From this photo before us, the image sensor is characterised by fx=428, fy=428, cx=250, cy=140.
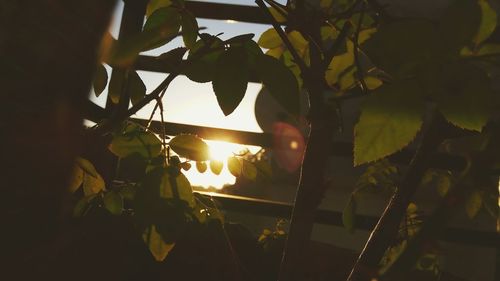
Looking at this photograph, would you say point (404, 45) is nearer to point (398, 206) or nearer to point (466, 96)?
point (466, 96)

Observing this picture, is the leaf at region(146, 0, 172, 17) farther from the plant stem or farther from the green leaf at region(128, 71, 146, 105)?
the plant stem

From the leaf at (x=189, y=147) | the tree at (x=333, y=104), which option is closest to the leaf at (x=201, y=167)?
the tree at (x=333, y=104)

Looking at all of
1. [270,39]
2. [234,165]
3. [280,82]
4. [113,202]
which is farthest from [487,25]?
[234,165]

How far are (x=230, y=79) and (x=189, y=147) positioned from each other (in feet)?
0.77

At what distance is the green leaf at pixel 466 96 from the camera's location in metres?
0.45

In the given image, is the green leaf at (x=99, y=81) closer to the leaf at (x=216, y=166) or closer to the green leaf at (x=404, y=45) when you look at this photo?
the leaf at (x=216, y=166)

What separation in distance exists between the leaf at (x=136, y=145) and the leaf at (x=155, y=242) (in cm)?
16

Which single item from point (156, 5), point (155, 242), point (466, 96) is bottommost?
point (155, 242)

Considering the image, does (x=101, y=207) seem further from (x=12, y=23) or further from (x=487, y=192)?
(x=487, y=192)

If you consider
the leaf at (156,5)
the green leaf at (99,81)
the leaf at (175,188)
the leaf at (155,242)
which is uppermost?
the leaf at (156,5)

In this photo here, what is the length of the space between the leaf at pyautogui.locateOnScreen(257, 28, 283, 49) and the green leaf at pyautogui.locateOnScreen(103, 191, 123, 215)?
479 mm

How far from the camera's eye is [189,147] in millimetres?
810

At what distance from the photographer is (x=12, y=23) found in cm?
77

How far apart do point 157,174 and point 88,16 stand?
331mm
